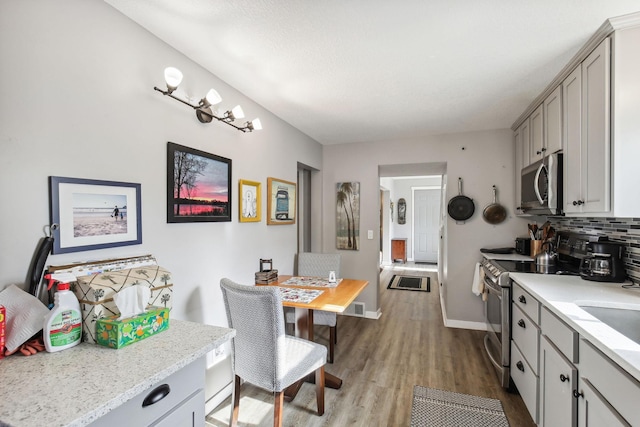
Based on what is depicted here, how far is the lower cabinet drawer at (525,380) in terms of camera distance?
1.84m

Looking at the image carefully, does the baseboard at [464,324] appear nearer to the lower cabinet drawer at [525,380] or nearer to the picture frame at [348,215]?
the lower cabinet drawer at [525,380]

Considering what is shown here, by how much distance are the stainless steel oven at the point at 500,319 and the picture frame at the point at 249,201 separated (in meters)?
2.09

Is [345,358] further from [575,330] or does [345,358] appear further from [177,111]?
[177,111]

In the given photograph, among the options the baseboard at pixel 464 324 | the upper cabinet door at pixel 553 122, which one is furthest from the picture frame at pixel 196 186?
the baseboard at pixel 464 324

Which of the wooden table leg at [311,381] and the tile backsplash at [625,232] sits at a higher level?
the tile backsplash at [625,232]

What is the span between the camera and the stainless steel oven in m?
2.34

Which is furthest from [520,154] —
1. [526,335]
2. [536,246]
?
[526,335]

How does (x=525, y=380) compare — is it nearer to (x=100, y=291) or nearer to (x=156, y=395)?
(x=156, y=395)

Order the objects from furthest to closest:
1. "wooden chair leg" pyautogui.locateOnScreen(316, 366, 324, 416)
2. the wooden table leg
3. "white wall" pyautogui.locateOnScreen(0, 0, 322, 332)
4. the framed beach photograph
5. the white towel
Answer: the white towel, the wooden table leg, "wooden chair leg" pyautogui.locateOnScreen(316, 366, 324, 416), the framed beach photograph, "white wall" pyautogui.locateOnScreen(0, 0, 322, 332)

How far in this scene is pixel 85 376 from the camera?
862 mm

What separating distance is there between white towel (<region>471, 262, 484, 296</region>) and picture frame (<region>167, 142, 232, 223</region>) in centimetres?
274

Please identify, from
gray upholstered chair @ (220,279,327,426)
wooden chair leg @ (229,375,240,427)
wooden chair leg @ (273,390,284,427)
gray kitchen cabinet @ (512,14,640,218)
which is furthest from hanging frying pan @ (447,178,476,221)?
wooden chair leg @ (229,375,240,427)

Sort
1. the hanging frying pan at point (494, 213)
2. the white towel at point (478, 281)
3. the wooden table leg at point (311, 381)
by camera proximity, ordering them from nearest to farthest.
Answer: the wooden table leg at point (311, 381) → the white towel at point (478, 281) → the hanging frying pan at point (494, 213)

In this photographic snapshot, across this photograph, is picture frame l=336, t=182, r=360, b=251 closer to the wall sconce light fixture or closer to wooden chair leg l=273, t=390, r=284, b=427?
the wall sconce light fixture
